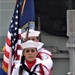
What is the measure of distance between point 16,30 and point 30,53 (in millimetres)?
1051

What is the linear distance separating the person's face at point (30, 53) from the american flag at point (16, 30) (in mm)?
736

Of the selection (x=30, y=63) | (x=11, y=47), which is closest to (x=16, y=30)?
(x=11, y=47)

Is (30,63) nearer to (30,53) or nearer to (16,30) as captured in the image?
(30,53)

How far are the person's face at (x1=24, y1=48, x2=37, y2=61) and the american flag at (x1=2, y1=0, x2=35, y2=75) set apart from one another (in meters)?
0.74

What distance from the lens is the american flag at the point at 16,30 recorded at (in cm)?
565

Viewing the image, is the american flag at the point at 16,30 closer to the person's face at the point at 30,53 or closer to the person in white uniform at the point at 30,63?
the person in white uniform at the point at 30,63

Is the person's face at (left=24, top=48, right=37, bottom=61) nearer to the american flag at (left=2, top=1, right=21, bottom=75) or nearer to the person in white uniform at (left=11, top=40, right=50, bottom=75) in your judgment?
the person in white uniform at (left=11, top=40, right=50, bottom=75)

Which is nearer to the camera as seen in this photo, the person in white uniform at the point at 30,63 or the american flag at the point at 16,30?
the person in white uniform at the point at 30,63

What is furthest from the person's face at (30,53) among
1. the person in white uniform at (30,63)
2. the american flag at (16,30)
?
the american flag at (16,30)

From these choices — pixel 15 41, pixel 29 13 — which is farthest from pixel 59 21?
pixel 15 41

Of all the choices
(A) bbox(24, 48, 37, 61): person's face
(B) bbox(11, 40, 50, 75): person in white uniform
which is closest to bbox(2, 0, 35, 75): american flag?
(B) bbox(11, 40, 50, 75): person in white uniform

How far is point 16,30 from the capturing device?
19.0 ft

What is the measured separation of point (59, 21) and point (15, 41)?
2501 millimetres

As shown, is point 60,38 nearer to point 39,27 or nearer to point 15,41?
point 39,27
